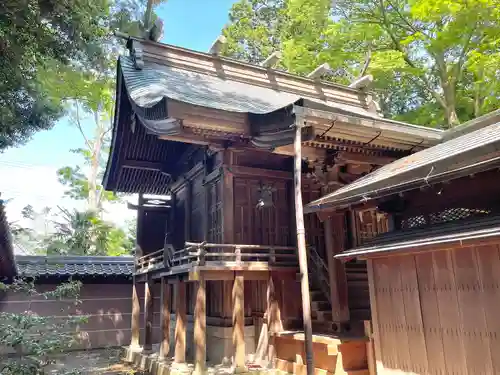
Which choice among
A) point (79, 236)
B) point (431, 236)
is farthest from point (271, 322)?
point (79, 236)

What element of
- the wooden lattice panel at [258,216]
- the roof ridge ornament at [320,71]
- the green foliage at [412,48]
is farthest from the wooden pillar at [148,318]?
the green foliage at [412,48]

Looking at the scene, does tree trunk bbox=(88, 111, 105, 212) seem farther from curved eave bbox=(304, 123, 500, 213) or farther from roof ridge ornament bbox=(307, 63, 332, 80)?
curved eave bbox=(304, 123, 500, 213)

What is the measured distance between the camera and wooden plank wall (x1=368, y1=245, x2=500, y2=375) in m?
4.26

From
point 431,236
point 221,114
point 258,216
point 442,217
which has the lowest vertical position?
point 431,236

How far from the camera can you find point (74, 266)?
13.9m

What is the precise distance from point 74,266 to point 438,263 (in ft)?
40.6

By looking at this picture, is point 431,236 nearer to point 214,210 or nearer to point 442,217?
point 442,217

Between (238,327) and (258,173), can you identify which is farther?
(258,173)

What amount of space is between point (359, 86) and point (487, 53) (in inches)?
173

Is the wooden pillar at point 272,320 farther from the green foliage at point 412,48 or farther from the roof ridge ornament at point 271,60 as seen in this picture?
the green foliage at point 412,48

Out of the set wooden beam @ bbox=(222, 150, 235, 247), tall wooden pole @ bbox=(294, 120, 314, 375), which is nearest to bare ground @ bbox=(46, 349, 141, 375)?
wooden beam @ bbox=(222, 150, 235, 247)

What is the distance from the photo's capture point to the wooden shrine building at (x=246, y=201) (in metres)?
7.00

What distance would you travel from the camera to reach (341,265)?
752 cm

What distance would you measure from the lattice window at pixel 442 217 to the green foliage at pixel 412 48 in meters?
8.85
